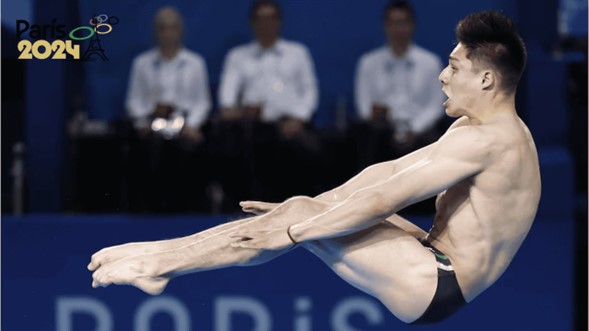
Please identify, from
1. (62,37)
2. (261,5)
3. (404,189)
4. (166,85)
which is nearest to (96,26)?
(62,37)

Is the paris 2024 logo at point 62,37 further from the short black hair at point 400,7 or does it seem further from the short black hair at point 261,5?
the short black hair at point 400,7

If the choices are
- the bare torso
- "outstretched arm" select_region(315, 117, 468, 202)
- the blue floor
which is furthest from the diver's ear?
the blue floor

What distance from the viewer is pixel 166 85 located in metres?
5.83

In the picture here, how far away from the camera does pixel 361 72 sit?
6102 millimetres

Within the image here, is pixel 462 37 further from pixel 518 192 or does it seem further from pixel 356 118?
pixel 356 118

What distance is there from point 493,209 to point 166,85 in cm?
214

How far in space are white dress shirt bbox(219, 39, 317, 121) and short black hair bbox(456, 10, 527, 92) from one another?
1725 mm

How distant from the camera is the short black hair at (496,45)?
14.2 ft

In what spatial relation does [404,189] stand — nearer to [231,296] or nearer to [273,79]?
[231,296]

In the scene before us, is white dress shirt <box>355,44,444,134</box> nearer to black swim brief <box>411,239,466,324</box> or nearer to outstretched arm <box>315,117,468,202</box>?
outstretched arm <box>315,117,468,202</box>

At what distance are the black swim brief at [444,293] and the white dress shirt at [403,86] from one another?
61.9 inches

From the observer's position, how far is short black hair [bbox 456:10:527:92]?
434cm

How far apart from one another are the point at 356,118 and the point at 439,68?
1.64ft

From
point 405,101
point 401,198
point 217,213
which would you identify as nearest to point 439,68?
point 405,101
